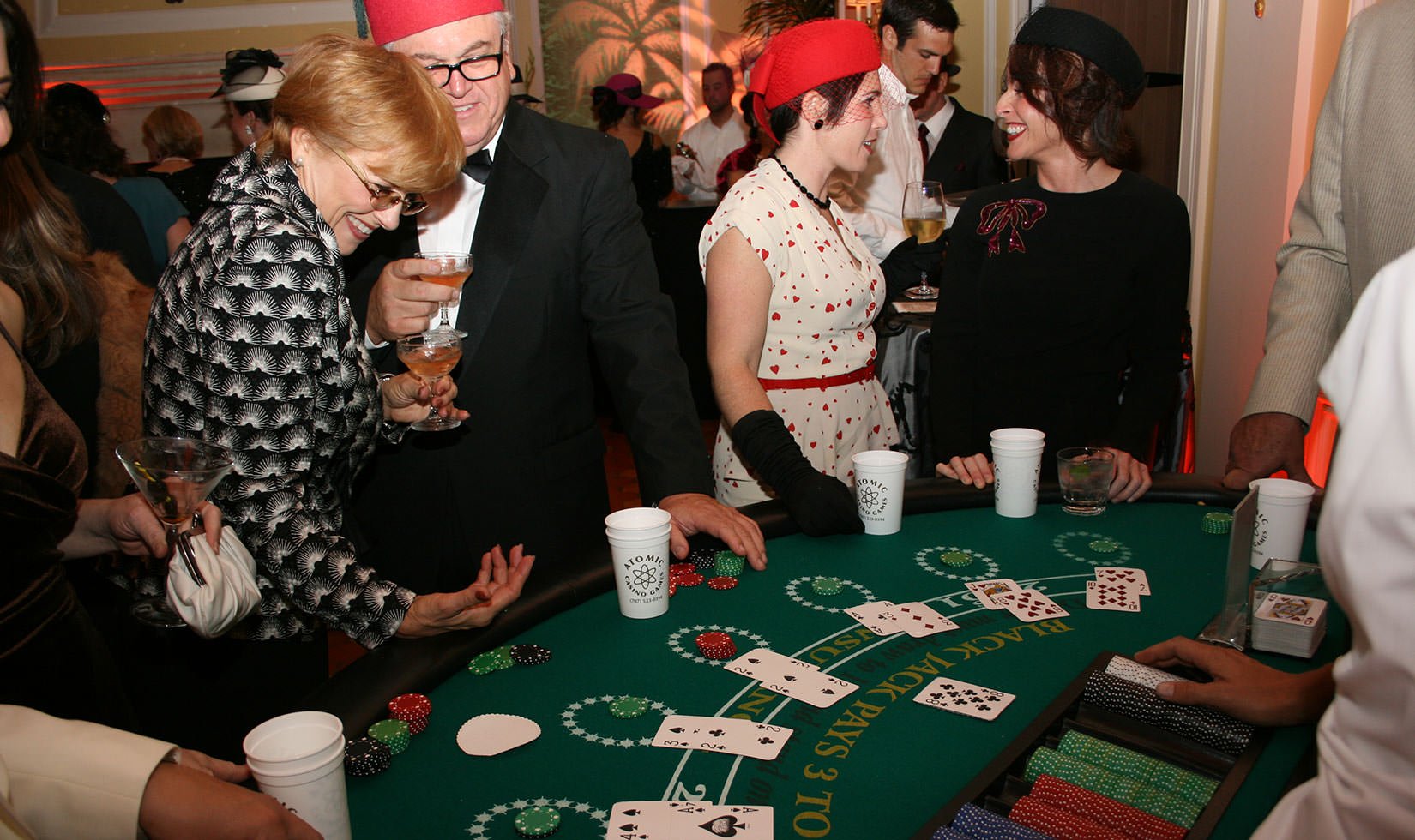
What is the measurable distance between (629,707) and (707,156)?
7.18 m

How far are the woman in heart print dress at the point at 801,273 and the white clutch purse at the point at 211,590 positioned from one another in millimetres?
1110

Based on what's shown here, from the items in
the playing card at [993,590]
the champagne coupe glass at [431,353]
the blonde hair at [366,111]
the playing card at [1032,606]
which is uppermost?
the blonde hair at [366,111]

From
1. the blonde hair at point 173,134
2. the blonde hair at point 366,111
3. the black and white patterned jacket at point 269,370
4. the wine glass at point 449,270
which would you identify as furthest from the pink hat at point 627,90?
the black and white patterned jacket at point 269,370

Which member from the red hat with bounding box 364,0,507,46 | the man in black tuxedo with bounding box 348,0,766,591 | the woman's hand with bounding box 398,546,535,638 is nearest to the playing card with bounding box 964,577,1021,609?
the man in black tuxedo with bounding box 348,0,766,591

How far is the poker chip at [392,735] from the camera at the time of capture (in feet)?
4.31

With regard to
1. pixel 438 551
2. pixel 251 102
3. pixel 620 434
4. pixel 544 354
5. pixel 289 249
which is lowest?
pixel 620 434

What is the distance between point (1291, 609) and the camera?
1533 millimetres

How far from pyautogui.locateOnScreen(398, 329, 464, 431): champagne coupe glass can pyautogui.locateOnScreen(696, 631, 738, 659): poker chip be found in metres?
0.79

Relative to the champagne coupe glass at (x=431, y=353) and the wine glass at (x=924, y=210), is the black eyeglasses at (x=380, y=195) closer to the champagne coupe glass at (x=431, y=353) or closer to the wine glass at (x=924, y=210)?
the champagne coupe glass at (x=431, y=353)

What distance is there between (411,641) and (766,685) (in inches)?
20.6

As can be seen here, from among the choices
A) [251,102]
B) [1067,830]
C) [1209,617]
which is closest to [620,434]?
[251,102]

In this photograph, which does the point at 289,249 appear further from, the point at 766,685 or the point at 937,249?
the point at 937,249

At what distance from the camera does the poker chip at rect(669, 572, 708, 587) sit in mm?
1813

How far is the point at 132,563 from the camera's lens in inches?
76.1
